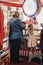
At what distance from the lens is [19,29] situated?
4656 millimetres

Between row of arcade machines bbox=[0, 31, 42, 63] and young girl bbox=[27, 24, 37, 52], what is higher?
young girl bbox=[27, 24, 37, 52]

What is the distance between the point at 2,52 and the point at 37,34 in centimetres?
85

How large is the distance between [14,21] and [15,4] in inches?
14.3

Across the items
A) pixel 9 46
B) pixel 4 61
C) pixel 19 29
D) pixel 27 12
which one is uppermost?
pixel 27 12

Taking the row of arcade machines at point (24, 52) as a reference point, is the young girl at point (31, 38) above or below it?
above

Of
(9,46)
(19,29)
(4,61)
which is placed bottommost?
(4,61)

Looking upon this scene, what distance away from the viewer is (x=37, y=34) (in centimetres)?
465

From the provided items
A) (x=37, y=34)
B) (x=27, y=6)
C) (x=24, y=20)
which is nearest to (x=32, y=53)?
(x=37, y=34)

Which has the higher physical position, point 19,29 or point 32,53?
point 19,29

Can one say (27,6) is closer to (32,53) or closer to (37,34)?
(37,34)

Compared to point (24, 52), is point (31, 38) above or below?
above

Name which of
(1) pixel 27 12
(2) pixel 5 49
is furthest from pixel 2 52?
(1) pixel 27 12

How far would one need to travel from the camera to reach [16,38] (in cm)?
470

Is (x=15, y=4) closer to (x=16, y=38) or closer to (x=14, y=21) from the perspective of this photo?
(x=14, y=21)
